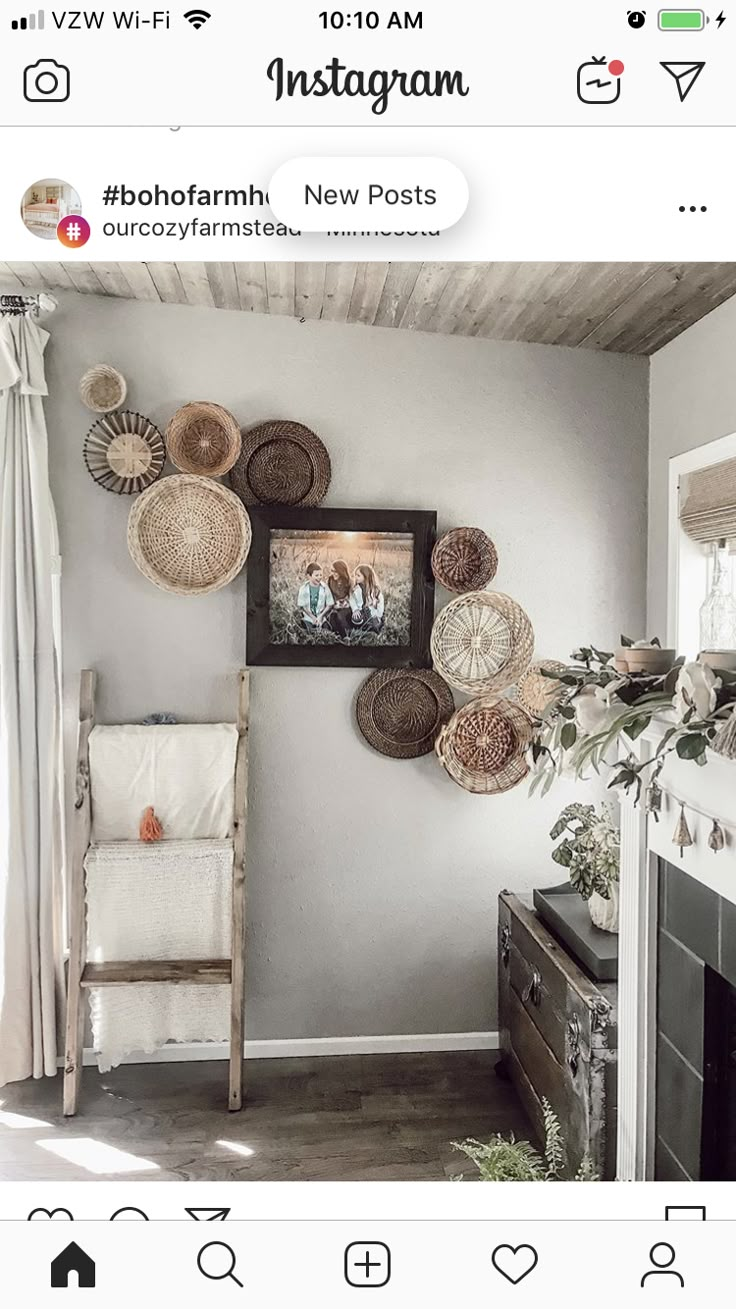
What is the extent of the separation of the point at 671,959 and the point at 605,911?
53cm

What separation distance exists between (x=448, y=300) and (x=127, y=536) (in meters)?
0.95

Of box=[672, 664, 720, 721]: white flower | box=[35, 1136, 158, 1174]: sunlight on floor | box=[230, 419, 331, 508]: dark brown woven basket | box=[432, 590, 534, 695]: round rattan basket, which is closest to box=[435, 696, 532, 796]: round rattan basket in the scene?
box=[432, 590, 534, 695]: round rattan basket

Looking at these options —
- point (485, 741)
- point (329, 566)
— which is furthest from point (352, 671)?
point (485, 741)

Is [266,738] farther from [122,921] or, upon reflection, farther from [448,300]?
[448,300]
